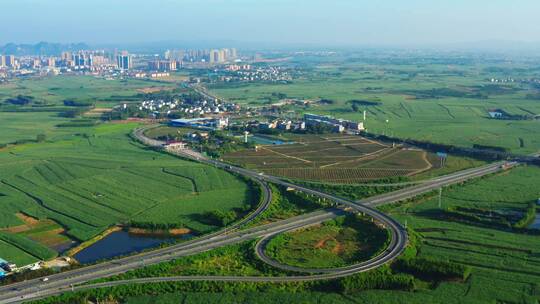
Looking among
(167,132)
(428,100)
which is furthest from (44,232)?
(428,100)

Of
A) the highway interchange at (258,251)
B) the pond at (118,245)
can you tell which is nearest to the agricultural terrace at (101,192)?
the pond at (118,245)

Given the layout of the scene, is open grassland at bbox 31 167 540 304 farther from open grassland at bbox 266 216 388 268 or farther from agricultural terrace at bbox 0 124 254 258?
agricultural terrace at bbox 0 124 254 258

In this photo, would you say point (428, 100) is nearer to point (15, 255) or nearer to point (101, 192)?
point (101, 192)

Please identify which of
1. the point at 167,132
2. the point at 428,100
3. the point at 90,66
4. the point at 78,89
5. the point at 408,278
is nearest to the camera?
the point at 408,278

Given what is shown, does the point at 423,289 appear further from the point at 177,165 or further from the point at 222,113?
the point at 222,113

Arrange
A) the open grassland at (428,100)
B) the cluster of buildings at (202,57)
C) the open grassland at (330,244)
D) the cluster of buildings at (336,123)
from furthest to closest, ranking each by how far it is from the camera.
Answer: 1. the cluster of buildings at (202,57)
2. the cluster of buildings at (336,123)
3. the open grassland at (428,100)
4. the open grassland at (330,244)

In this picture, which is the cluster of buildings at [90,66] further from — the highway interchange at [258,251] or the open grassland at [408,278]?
the open grassland at [408,278]

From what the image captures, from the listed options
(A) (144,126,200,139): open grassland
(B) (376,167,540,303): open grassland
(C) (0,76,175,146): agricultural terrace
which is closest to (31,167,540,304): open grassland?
(B) (376,167,540,303): open grassland
